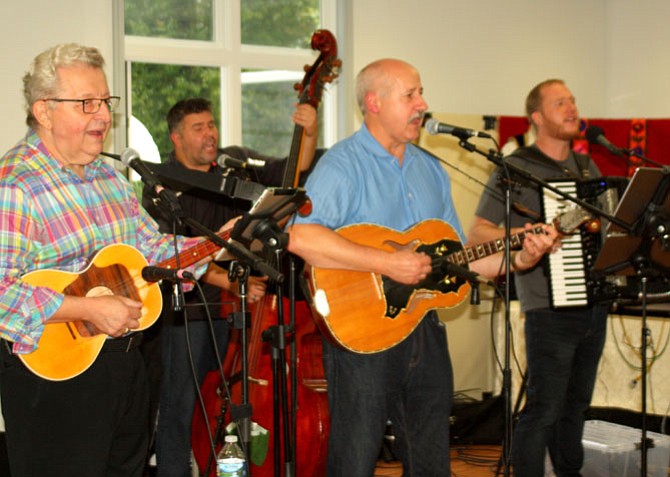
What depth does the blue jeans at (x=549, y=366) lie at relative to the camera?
14.3 ft

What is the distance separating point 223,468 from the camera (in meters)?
3.01

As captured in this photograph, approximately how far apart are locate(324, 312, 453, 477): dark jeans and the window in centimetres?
270

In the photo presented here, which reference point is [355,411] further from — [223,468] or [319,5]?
[319,5]

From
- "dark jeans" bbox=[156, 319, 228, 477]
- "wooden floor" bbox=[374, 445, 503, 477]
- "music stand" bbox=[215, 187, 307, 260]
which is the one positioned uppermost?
"music stand" bbox=[215, 187, 307, 260]

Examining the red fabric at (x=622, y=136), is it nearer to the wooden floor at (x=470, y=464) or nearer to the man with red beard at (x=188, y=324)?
the wooden floor at (x=470, y=464)

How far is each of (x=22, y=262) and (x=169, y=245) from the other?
1.94ft

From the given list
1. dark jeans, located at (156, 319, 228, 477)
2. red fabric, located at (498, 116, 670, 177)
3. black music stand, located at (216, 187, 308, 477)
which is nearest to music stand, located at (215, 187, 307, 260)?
black music stand, located at (216, 187, 308, 477)

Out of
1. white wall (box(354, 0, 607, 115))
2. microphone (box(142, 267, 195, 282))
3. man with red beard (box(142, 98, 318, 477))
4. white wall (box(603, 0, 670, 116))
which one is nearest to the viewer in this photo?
microphone (box(142, 267, 195, 282))

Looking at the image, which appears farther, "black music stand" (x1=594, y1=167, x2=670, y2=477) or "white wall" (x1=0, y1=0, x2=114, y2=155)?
"white wall" (x1=0, y1=0, x2=114, y2=155)

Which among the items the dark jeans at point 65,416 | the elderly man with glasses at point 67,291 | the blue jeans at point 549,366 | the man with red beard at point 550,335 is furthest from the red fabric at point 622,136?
the dark jeans at point 65,416

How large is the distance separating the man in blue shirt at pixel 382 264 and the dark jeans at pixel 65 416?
0.89 metres

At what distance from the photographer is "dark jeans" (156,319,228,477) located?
462 centimetres

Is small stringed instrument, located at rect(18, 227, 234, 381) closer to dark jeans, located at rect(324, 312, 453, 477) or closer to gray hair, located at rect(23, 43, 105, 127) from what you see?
gray hair, located at rect(23, 43, 105, 127)

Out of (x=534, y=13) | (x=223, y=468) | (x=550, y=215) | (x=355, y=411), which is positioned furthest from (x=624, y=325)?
(x=223, y=468)
